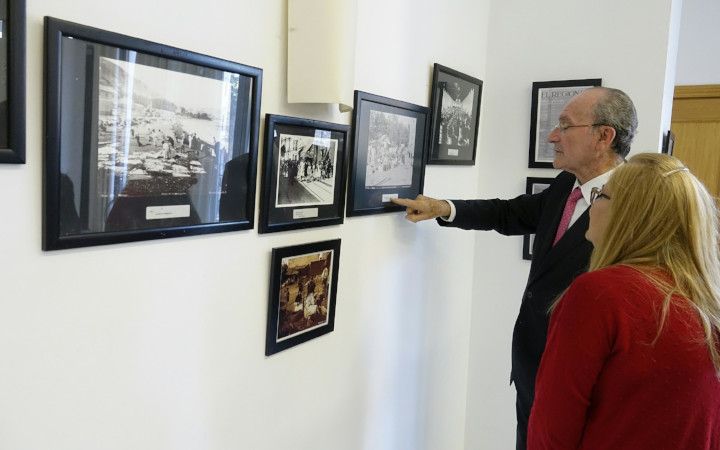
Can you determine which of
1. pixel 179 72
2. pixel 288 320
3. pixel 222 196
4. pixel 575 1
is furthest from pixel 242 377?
pixel 575 1

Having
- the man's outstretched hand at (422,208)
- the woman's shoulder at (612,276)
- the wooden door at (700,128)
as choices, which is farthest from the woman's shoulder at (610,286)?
the wooden door at (700,128)

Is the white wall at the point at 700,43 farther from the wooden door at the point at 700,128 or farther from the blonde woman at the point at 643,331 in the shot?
the blonde woman at the point at 643,331

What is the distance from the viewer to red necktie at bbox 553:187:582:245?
1751 millimetres

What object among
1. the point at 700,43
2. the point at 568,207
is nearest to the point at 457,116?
the point at 568,207

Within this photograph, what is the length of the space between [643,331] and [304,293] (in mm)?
850

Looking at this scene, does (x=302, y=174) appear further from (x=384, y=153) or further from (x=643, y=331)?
(x=643, y=331)

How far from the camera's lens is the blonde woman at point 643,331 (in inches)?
37.0

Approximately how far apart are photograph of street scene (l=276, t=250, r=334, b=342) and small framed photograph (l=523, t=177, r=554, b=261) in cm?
115

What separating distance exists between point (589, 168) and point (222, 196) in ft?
3.80

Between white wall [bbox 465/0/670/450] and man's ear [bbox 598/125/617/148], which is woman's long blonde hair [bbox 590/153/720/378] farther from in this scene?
white wall [bbox 465/0/670/450]

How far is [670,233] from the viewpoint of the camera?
101 centimetres

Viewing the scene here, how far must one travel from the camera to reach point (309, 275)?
1.51 m

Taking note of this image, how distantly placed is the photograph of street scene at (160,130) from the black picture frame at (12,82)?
130 mm

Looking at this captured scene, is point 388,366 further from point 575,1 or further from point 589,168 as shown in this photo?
point 575,1
